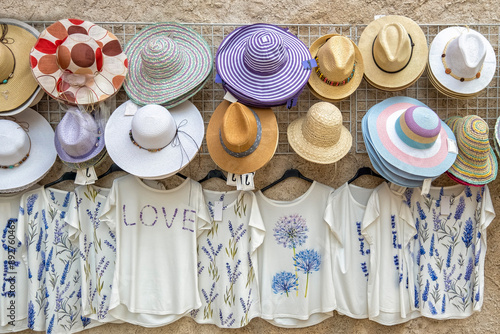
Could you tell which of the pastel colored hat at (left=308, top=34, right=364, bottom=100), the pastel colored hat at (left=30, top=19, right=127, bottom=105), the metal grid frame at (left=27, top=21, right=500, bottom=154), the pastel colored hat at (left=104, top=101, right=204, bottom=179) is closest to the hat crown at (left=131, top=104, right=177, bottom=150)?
the pastel colored hat at (left=104, top=101, right=204, bottom=179)

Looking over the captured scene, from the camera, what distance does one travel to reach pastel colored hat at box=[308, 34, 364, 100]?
5.92 ft

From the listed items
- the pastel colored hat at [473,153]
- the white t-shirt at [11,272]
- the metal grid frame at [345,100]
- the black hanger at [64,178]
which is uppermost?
the metal grid frame at [345,100]

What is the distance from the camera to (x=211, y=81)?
2053 millimetres

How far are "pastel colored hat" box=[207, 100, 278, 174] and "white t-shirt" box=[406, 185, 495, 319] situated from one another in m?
0.79

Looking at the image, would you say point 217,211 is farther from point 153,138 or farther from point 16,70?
point 16,70

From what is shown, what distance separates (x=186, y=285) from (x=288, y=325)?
546 millimetres

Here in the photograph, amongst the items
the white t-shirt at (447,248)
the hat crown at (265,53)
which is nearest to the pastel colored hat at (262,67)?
the hat crown at (265,53)

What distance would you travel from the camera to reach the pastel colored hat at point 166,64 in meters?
1.80

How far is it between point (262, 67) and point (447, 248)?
129 cm

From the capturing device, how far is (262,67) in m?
1.78

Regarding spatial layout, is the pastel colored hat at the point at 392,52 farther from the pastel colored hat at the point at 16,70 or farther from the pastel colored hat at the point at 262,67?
the pastel colored hat at the point at 16,70

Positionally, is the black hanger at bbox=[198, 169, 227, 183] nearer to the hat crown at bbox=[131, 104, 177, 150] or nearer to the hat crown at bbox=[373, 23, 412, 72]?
the hat crown at bbox=[131, 104, 177, 150]

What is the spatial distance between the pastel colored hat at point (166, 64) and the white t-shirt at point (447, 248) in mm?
1187

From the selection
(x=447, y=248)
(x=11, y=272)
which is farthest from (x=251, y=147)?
(x=11, y=272)
